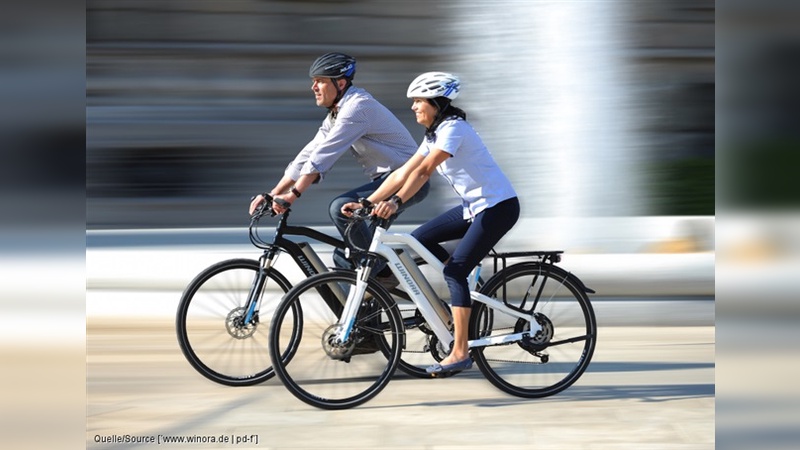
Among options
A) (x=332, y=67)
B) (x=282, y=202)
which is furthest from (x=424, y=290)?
(x=332, y=67)

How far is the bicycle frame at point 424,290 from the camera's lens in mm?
5156

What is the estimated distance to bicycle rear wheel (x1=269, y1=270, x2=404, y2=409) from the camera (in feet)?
16.3

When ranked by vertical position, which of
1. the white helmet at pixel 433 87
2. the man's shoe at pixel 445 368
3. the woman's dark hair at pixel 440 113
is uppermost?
the white helmet at pixel 433 87

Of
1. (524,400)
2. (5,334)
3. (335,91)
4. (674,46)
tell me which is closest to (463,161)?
(335,91)

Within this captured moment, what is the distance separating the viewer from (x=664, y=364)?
20.3 feet

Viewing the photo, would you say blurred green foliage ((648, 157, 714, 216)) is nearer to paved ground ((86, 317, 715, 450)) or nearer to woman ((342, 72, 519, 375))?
paved ground ((86, 317, 715, 450))

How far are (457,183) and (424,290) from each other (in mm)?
543

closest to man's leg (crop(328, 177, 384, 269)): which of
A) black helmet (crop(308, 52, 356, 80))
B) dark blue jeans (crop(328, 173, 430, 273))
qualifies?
dark blue jeans (crop(328, 173, 430, 273))

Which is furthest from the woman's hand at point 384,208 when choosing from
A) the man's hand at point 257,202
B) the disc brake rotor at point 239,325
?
the disc brake rotor at point 239,325

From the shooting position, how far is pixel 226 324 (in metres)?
5.32

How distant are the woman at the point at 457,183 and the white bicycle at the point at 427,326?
0.32ft

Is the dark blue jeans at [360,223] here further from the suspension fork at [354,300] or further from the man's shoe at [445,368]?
the man's shoe at [445,368]

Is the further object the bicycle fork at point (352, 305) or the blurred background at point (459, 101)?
the blurred background at point (459, 101)

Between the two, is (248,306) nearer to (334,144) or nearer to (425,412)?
(334,144)
